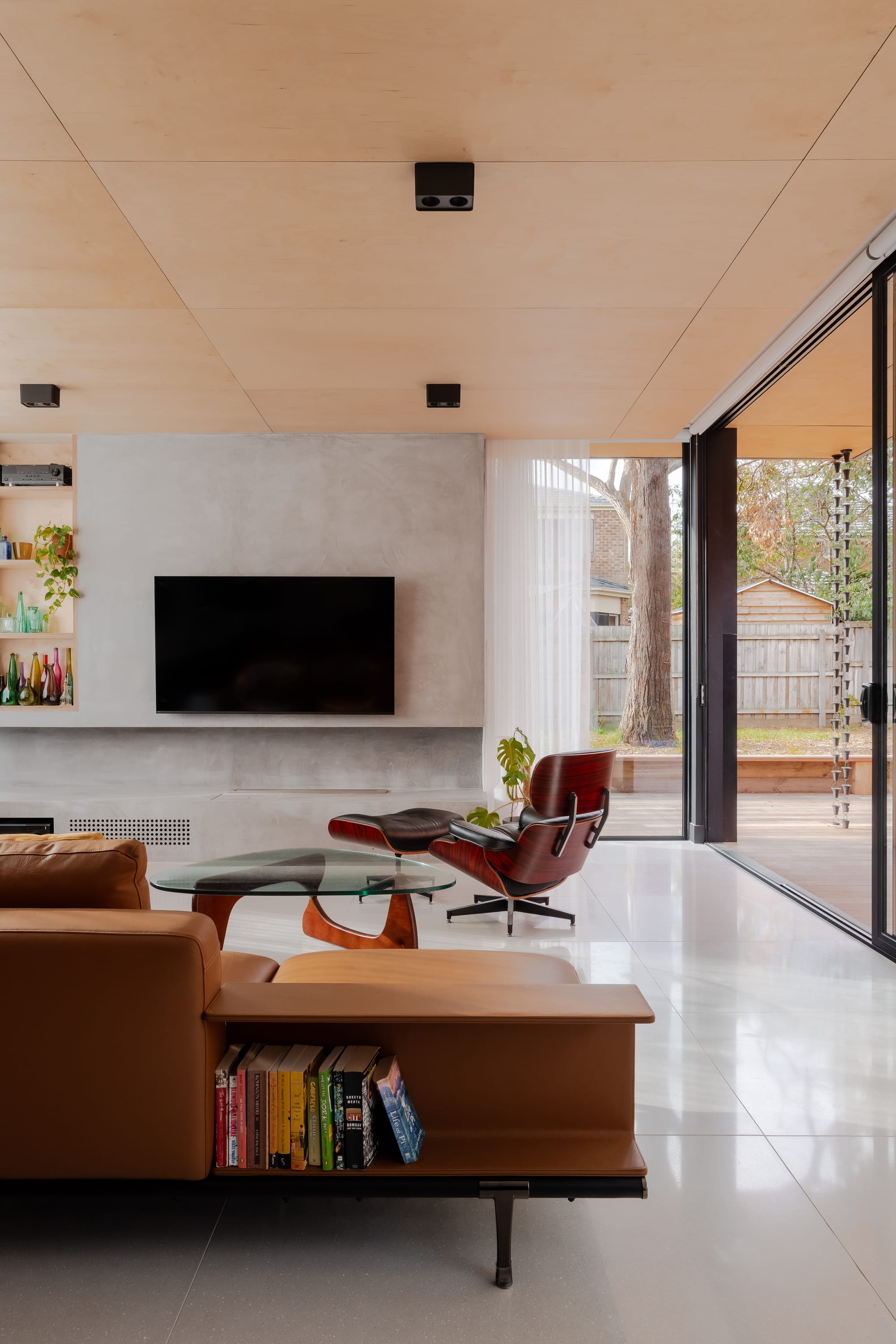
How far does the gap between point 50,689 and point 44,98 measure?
13.3 ft

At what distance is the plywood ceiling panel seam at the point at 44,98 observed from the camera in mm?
2201

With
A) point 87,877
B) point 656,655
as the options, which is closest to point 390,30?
point 87,877

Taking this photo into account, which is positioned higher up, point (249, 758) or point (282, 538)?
point (282, 538)

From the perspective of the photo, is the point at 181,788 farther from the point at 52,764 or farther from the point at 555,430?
the point at 555,430

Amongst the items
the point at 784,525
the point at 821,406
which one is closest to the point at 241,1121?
the point at 821,406

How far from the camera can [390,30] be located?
2123 millimetres

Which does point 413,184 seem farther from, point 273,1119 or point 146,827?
point 146,827

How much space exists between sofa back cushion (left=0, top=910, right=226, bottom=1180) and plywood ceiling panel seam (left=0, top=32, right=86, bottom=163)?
82.3 inches

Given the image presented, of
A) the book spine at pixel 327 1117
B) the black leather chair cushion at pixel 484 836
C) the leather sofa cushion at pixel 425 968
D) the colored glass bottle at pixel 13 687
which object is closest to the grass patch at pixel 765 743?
the black leather chair cushion at pixel 484 836

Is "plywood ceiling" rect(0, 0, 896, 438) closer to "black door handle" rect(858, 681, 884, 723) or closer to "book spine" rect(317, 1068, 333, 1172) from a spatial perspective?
"black door handle" rect(858, 681, 884, 723)

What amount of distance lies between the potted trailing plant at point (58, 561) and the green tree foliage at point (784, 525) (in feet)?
16.1

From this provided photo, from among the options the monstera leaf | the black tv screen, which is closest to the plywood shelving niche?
the black tv screen

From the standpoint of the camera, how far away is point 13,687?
19.0 ft

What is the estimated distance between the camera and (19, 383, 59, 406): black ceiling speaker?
478cm
